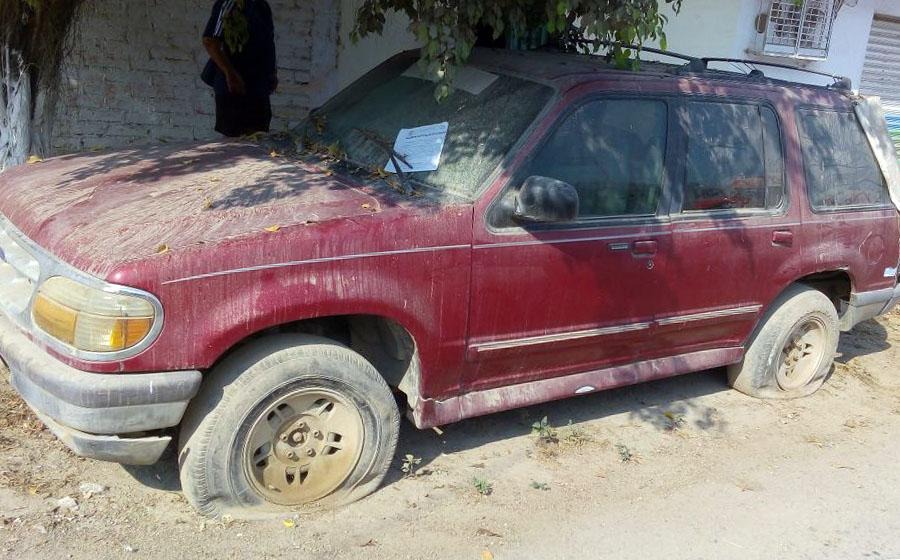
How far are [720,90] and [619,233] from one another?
1.14m

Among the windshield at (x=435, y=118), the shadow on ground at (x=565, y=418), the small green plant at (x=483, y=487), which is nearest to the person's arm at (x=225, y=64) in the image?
the windshield at (x=435, y=118)

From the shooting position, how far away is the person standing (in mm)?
5891

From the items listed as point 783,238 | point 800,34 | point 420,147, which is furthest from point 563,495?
point 800,34

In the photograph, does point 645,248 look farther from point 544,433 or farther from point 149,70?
point 149,70

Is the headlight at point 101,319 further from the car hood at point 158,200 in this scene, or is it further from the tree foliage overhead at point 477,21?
the tree foliage overhead at point 477,21

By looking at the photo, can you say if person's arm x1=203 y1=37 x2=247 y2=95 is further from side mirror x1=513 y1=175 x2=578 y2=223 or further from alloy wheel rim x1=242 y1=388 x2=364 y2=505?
alloy wheel rim x1=242 y1=388 x2=364 y2=505

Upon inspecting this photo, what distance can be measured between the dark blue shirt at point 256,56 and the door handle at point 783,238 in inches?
146

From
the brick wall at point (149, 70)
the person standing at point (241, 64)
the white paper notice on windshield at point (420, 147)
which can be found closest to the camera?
the white paper notice on windshield at point (420, 147)

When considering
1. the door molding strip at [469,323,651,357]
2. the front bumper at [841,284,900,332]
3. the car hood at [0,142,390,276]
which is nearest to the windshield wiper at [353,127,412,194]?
the car hood at [0,142,390,276]

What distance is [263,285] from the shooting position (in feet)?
10.3

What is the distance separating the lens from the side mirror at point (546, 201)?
11.7ft

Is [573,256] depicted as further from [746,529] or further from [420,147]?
[746,529]

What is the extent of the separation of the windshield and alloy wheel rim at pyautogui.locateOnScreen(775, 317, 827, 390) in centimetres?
248

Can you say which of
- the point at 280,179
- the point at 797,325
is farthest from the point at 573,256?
the point at 797,325
